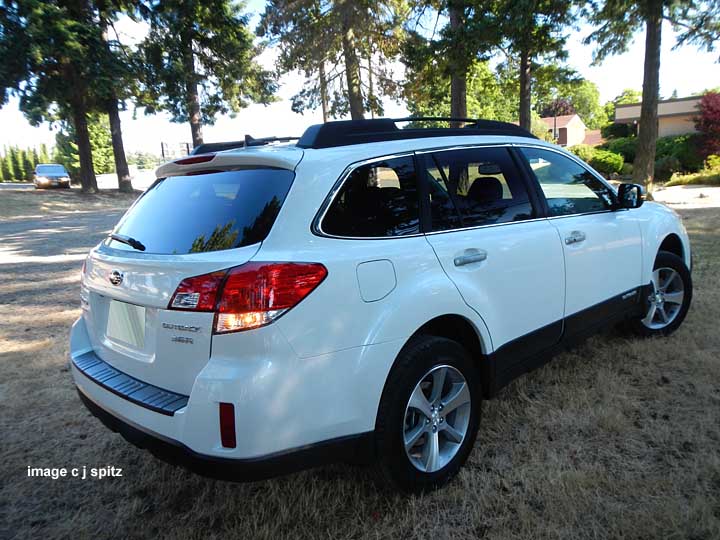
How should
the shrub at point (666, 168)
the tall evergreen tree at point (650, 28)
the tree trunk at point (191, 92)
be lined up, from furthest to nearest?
1. the shrub at point (666, 168)
2. the tree trunk at point (191, 92)
3. the tall evergreen tree at point (650, 28)

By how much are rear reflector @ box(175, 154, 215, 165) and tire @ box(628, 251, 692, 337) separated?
365cm

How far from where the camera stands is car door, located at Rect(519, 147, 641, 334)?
3.34 m

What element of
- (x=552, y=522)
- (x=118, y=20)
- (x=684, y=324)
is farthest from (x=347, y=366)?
(x=118, y=20)

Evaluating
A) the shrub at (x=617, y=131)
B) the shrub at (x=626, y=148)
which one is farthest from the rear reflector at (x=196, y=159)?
the shrub at (x=617, y=131)

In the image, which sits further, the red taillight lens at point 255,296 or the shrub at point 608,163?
the shrub at point 608,163

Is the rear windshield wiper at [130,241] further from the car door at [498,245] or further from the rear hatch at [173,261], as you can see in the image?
the car door at [498,245]

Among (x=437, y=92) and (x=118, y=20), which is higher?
(x=118, y=20)

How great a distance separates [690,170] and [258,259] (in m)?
28.9

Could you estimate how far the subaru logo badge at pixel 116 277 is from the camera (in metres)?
2.37

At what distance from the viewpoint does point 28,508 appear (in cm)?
265

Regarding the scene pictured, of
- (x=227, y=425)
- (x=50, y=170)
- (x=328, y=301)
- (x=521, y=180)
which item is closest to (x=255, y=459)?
(x=227, y=425)

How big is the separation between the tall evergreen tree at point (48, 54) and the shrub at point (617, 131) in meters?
34.3

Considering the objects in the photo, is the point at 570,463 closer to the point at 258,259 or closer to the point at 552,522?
the point at 552,522

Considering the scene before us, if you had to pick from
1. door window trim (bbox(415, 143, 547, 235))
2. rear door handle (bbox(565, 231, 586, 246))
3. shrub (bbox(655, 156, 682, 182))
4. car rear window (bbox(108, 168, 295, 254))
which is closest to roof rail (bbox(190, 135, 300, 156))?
car rear window (bbox(108, 168, 295, 254))
